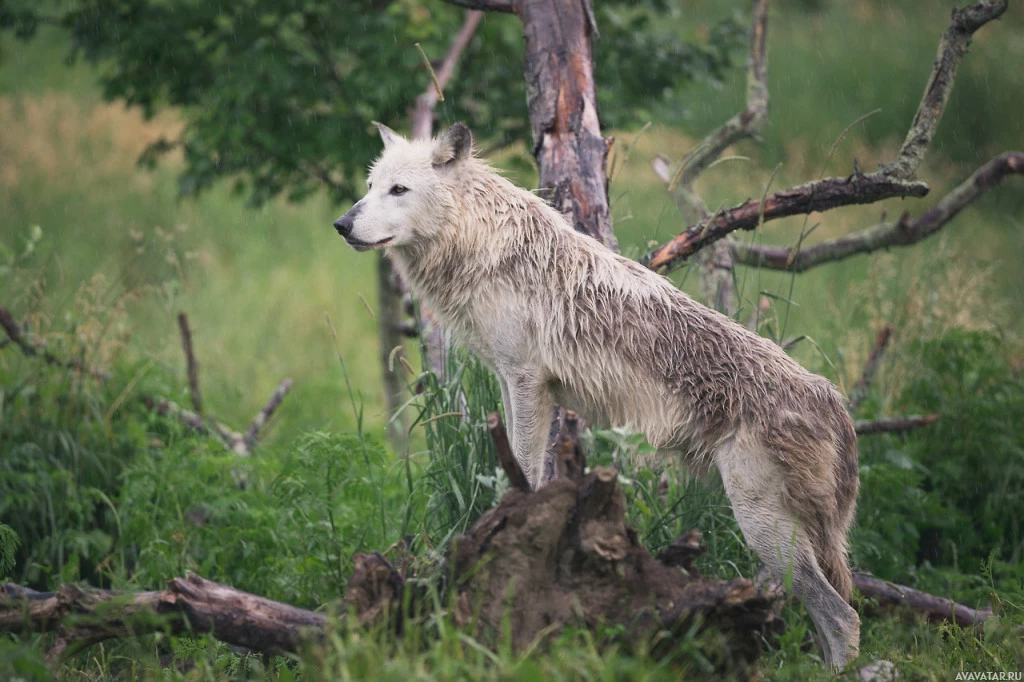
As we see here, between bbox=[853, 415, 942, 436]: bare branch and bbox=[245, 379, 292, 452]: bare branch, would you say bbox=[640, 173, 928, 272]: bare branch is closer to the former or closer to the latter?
bbox=[853, 415, 942, 436]: bare branch

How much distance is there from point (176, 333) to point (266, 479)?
4845mm

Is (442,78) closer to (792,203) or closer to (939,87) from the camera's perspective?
(792,203)

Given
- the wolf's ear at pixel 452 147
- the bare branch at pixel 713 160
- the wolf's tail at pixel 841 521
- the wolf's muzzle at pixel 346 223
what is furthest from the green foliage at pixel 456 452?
the bare branch at pixel 713 160

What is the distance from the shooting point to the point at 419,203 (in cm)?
494

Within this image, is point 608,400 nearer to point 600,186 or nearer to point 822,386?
point 822,386

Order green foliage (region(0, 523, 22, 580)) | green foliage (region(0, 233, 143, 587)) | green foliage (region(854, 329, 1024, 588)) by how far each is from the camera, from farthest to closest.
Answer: green foliage (region(854, 329, 1024, 588)), green foliage (region(0, 233, 143, 587)), green foliage (region(0, 523, 22, 580))

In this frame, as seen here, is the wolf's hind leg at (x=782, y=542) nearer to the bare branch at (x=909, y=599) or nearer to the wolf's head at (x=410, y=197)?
the bare branch at (x=909, y=599)

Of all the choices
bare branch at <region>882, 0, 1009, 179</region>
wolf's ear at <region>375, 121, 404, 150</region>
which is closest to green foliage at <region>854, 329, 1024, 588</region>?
bare branch at <region>882, 0, 1009, 179</region>

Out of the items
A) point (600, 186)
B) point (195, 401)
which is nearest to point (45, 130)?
point (195, 401)

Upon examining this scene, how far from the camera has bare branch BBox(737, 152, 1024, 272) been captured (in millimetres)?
6625

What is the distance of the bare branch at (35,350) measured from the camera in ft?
22.6

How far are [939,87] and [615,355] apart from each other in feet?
Result: 8.56

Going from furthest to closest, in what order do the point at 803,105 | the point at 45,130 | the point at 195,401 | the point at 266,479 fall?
the point at 803,105 < the point at 45,130 < the point at 195,401 < the point at 266,479

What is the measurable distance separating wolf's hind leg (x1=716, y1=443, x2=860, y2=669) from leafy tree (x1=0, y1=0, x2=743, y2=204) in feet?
14.5
